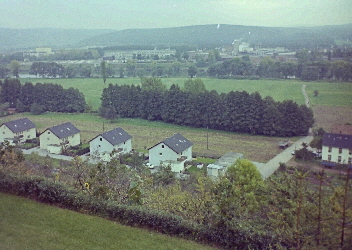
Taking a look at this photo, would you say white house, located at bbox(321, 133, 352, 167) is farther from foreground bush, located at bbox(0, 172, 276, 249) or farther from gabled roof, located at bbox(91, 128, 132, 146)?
gabled roof, located at bbox(91, 128, 132, 146)

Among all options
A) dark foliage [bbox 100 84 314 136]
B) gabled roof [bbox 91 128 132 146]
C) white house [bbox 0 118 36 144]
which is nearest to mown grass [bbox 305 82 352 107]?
dark foliage [bbox 100 84 314 136]

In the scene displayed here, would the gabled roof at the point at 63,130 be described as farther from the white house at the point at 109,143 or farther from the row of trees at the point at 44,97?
the row of trees at the point at 44,97

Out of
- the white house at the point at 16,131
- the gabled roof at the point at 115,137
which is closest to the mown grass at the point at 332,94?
the gabled roof at the point at 115,137

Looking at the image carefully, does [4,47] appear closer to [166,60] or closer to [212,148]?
[166,60]

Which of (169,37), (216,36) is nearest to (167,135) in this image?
(216,36)

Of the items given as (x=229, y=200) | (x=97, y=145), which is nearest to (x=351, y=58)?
(x=97, y=145)

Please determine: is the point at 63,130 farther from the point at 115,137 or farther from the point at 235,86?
the point at 235,86
